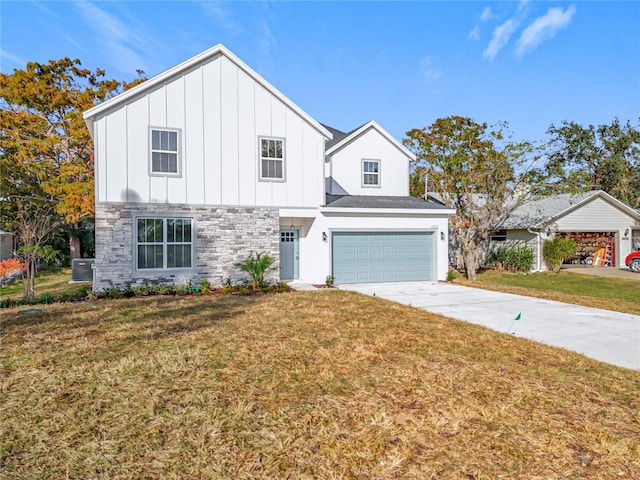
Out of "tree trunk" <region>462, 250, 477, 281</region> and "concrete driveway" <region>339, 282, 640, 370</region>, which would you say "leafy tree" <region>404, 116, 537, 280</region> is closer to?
"tree trunk" <region>462, 250, 477, 281</region>

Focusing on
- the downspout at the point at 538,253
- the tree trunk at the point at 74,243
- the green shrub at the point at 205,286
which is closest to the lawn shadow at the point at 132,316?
the green shrub at the point at 205,286

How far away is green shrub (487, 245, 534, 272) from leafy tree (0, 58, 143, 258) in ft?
69.2

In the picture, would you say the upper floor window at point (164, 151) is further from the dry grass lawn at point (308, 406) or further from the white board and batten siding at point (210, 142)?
the dry grass lawn at point (308, 406)

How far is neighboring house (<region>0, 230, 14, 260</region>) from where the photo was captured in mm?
21042

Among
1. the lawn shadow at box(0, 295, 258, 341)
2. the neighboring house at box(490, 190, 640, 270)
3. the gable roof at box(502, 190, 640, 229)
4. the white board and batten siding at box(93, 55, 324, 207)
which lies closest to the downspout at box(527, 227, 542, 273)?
the neighboring house at box(490, 190, 640, 270)

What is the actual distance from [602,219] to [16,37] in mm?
27528

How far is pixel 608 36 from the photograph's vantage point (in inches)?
500

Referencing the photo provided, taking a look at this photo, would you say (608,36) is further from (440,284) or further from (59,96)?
(59,96)

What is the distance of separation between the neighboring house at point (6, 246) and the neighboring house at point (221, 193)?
1394cm

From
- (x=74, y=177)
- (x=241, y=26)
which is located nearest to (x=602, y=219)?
(x=241, y=26)

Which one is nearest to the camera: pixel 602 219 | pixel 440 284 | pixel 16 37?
pixel 16 37

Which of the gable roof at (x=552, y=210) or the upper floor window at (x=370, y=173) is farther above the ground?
the upper floor window at (x=370, y=173)

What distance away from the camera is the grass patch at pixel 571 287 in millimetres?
11040

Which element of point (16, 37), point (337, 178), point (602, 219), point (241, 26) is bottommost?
point (602, 219)
